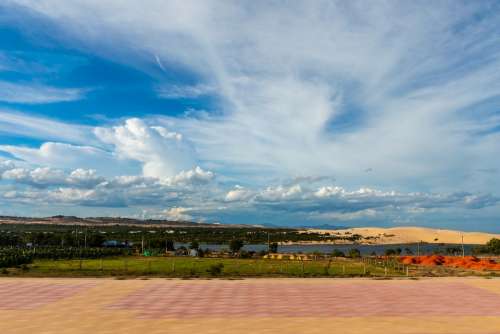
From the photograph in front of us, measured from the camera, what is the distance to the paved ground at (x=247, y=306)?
66.7ft

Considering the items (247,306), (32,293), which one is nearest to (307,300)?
(247,306)

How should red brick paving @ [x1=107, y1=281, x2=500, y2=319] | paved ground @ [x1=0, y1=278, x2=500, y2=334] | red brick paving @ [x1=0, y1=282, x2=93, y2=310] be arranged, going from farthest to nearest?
1. red brick paving @ [x1=0, y1=282, x2=93, y2=310]
2. red brick paving @ [x1=107, y1=281, x2=500, y2=319]
3. paved ground @ [x1=0, y1=278, x2=500, y2=334]

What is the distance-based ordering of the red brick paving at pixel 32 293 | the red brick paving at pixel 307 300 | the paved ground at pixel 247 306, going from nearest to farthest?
1. the paved ground at pixel 247 306
2. the red brick paving at pixel 307 300
3. the red brick paving at pixel 32 293

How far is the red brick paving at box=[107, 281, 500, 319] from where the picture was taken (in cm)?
2361

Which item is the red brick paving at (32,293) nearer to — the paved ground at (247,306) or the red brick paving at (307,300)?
the paved ground at (247,306)

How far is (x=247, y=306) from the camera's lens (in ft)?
81.9

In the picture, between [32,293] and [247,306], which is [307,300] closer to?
[247,306]

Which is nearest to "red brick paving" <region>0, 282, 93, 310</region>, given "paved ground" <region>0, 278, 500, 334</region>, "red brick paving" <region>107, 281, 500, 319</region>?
"paved ground" <region>0, 278, 500, 334</region>

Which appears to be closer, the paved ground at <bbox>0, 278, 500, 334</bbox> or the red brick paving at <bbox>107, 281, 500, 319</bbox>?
the paved ground at <bbox>0, 278, 500, 334</bbox>

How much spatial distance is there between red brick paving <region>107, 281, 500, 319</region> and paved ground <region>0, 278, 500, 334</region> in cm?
5

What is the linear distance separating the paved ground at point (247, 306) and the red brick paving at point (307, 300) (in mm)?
51

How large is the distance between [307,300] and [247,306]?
396cm

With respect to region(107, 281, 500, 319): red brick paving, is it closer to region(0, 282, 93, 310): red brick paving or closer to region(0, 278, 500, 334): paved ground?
region(0, 278, 500, 334): paved ground

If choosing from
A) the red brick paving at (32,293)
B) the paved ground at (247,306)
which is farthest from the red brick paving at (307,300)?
the red brick paving at (32,293)
